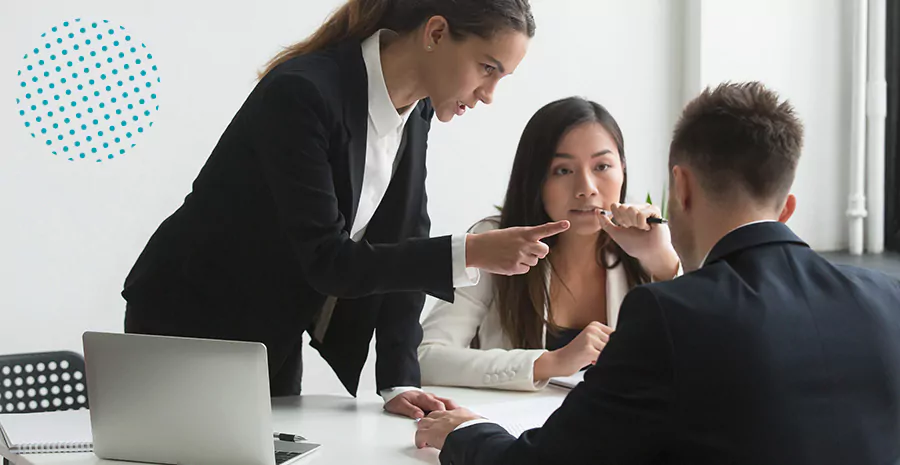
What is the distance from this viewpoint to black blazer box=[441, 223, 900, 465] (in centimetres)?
103

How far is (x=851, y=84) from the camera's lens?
3.46 meters

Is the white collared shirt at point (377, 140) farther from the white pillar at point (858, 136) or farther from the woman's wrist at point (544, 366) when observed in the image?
the white pillar at point (858, 136)

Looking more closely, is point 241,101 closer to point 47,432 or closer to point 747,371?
point 47,432

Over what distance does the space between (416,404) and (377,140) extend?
1.51ft

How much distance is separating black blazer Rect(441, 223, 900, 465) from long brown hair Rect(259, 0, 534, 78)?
0.69 metres

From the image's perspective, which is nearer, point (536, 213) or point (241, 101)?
point (536, 213)

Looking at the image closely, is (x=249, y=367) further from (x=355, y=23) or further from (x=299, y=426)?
(x=355, y=23)

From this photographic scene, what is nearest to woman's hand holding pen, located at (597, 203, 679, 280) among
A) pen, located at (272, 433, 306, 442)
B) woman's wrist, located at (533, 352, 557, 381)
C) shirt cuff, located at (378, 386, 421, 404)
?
woman's wrist, located at (533, 352, 557, 381)

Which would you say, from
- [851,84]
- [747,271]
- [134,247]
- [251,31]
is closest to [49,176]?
[134,247]

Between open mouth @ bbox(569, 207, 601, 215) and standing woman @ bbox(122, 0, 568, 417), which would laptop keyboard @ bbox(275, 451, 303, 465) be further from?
open mouth @ bbox(569, 207, 601, 215)

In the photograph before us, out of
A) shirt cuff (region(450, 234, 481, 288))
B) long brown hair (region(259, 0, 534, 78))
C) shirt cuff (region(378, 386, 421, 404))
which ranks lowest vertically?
shirt cuff (region(378, 386, 421, 404))

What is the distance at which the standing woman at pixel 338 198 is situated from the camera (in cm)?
159

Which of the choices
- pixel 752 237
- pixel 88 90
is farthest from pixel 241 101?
pixel 752 237

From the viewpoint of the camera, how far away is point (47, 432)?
1.55 meters
